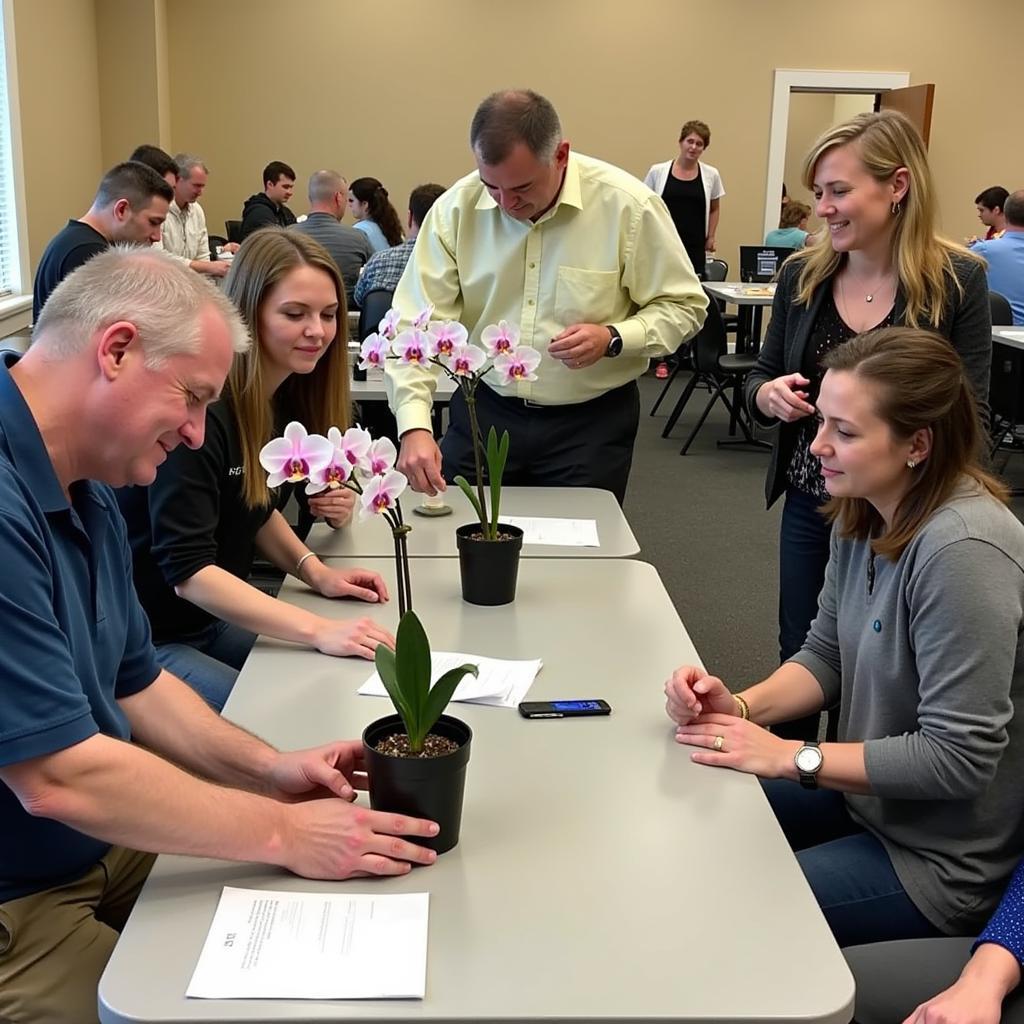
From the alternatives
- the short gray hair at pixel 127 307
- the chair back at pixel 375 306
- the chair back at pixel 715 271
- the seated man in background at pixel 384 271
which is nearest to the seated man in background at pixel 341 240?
the seated man in background at pixel 384 271

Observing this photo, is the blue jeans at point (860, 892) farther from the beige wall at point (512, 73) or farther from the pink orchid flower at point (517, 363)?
the beige wall at point (512, 73)

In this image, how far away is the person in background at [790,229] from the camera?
8.68 metres

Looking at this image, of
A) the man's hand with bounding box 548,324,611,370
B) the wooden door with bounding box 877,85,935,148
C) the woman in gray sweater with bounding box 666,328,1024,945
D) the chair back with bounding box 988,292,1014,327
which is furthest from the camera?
the wooden door with bounding box 877,85,935,148

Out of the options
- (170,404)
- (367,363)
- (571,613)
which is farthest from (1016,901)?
(367,363)

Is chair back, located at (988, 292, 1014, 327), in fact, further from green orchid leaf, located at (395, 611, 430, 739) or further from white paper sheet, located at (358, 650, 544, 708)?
green orchid leaf, located at (395, 611, 430, 739)

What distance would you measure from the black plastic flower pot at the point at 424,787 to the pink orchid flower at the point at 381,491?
0.39m

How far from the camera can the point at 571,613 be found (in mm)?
1903

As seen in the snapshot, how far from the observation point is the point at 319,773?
1283 millimetres

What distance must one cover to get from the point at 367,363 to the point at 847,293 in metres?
1.04

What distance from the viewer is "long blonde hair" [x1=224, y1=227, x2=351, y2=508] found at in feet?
6.62

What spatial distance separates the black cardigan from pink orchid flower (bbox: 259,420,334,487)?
1.29 m

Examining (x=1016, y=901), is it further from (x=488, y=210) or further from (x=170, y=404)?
(x=488, y=210)

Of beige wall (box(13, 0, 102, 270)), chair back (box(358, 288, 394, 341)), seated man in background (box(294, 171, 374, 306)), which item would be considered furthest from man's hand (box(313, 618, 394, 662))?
beige wall (box(13, 0, 102, 270))

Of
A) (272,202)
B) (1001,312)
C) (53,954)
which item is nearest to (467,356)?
(53,954)
